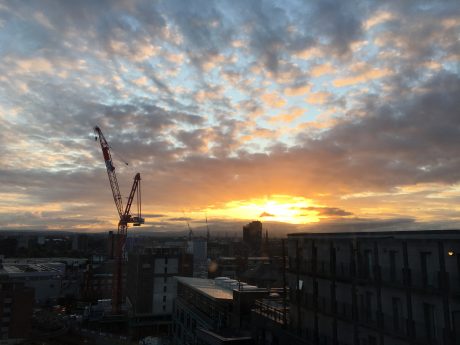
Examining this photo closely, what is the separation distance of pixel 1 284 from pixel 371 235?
2660 inches

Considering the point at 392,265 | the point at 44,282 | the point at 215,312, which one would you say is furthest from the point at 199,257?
the point at 392,265

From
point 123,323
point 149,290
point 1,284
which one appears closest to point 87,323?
point 123,323

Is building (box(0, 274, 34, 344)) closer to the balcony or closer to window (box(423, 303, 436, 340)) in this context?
the balcony

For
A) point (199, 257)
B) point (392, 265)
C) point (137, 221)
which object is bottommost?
point (199, 257)

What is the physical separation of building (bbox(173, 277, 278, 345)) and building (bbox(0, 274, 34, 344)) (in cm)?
2727

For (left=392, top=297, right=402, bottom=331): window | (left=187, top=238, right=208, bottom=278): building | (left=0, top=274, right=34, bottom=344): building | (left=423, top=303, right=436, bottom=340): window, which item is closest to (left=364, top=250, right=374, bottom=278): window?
(left=392, top=297, right=402, bottom=331): window

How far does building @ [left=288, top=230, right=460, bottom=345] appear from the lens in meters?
20.0

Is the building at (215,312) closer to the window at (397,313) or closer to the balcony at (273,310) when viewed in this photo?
the balcony at (273,310)

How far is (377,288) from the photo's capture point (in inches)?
956

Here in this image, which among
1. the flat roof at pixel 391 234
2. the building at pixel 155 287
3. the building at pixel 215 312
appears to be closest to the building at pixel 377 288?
the flat roof at pixel 391 234

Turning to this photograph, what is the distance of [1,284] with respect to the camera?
66.8 metres

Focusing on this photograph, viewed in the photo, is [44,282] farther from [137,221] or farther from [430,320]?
[430,320]

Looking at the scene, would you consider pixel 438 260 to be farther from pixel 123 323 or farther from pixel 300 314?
pixel 123 323

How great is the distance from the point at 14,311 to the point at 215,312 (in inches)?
1696
